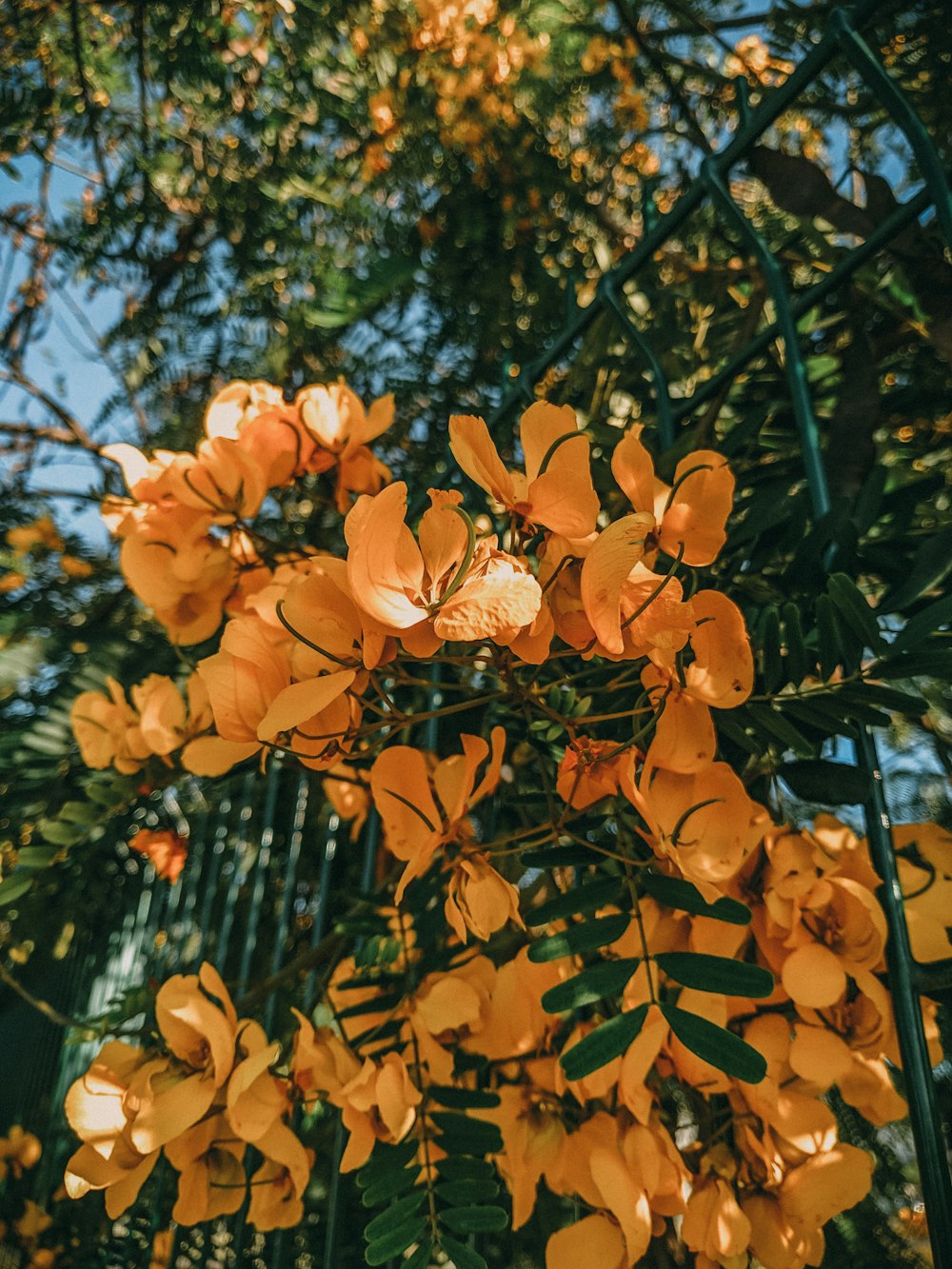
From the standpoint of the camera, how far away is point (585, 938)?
43 centimetres

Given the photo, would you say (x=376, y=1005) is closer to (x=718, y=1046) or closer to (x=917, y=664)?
(x=718, y=1046)

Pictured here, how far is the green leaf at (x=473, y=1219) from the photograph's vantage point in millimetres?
469

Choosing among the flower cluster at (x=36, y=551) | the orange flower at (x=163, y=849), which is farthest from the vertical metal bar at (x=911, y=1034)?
the flower cluster at (x=36, y=551)

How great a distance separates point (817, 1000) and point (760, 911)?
2.3 inches

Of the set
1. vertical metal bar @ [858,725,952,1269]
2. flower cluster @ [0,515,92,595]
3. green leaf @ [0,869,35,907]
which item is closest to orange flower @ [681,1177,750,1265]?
vertical metal bar @ [858,725,952,1269]

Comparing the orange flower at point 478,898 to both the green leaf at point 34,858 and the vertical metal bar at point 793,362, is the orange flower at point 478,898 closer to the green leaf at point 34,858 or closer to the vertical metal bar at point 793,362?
the vertical metal bar at point 793,362

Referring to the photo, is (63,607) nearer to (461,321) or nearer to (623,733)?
(461,321)

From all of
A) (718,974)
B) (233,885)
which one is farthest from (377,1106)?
(233,885)

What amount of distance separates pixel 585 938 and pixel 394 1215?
0.22 metres

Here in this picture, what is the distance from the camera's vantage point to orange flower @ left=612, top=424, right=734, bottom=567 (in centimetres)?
44

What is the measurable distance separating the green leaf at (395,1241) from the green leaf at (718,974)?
232mm

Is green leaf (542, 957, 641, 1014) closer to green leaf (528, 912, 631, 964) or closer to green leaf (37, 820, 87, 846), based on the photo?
green leaf (528, 912, 631, 964)

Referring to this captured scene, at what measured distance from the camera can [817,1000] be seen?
0.42m

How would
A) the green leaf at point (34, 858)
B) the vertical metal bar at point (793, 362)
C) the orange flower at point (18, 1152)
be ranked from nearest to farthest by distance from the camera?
the vertical metal bar at point (793, 362) → the green leaf at point (34, 858) → the orange flower at point (18, 1152)
